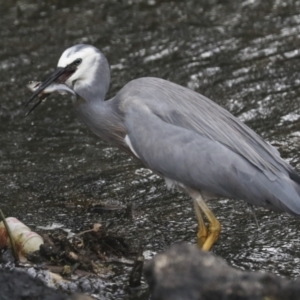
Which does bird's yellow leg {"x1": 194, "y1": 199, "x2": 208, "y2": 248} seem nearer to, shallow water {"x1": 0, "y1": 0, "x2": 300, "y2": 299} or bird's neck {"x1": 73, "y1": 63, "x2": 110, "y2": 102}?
shallow water {"x1": 0, "y1": 0, "x2": 300, "y2": 299}

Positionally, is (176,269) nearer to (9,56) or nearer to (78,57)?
(78,57)

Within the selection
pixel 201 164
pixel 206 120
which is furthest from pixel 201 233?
pixel 206 120

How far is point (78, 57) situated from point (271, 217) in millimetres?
1881

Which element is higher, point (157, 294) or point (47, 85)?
point (47, 85)

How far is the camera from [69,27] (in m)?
11.0

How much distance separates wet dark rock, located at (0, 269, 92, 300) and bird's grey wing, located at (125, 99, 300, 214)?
5.40 ft

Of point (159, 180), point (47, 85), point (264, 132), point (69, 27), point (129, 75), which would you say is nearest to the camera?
point (47, 85)

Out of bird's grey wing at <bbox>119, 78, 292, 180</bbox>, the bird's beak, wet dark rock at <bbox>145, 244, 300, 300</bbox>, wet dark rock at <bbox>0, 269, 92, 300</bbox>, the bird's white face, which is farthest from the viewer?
the bird's white face

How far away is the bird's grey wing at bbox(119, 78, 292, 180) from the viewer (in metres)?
6.11

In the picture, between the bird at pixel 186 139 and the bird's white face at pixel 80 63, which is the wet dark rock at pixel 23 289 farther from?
the bird's white face at pixel 80 63

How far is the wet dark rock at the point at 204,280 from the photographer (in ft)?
14.3

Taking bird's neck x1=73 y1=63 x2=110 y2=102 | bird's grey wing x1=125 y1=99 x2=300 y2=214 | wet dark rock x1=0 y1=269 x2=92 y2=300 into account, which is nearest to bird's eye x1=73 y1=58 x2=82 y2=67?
bird's neck x1=73 y1=63 x2=110 y2=102

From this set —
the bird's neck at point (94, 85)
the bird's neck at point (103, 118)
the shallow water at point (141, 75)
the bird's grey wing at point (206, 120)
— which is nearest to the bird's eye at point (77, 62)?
the bird's neck at point (94, 85)

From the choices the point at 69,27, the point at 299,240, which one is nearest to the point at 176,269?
the point at 299,240
